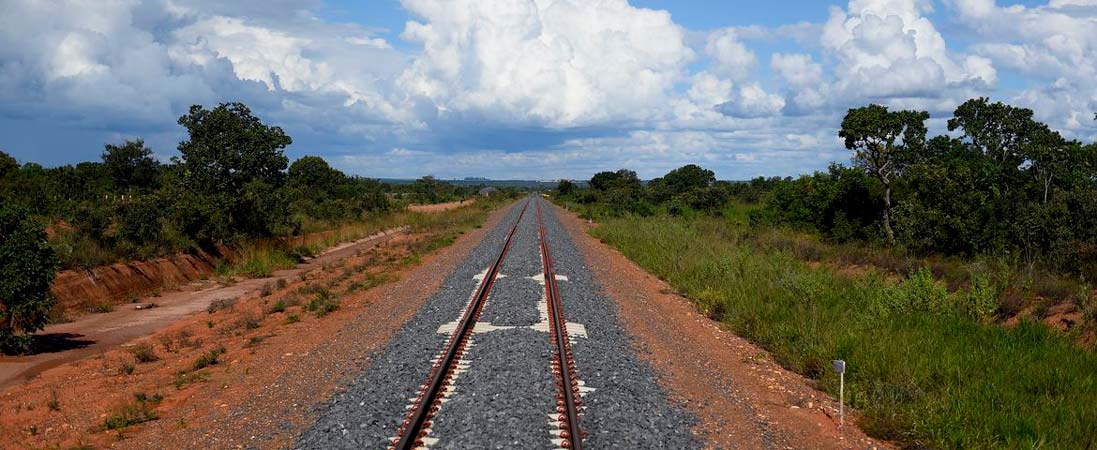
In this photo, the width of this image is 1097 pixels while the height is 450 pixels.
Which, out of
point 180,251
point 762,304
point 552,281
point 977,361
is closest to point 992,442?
point 977,361

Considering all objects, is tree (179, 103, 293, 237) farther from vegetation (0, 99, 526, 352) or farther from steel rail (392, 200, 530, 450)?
steel rail (392, 200, 530, 450)

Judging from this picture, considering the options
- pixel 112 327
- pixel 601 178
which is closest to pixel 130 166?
pixel 112 327

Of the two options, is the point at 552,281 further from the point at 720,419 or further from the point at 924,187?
the point at 924,187

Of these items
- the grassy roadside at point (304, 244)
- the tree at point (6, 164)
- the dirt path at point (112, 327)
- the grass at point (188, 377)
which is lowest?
the dirt path at point (112, 327)

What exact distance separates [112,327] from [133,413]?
8837 mm

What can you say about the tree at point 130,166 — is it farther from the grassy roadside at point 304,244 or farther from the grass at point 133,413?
the grass at point 133,413

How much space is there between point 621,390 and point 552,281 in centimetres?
848

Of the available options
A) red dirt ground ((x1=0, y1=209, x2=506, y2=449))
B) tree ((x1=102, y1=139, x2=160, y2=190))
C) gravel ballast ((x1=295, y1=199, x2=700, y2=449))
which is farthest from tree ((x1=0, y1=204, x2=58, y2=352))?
tree ((x1=102, y1=139, x2=160, y2=190))

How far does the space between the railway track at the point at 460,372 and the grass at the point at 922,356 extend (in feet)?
10.7

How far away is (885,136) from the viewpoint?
29.8 metres

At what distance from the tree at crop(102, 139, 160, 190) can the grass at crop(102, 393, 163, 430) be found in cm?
5717

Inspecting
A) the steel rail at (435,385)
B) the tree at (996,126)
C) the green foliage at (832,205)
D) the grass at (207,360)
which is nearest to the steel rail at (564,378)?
the steel rail at (435,385)

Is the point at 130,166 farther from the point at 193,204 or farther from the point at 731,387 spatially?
the point at 731,387

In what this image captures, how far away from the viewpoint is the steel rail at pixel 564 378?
691cm
